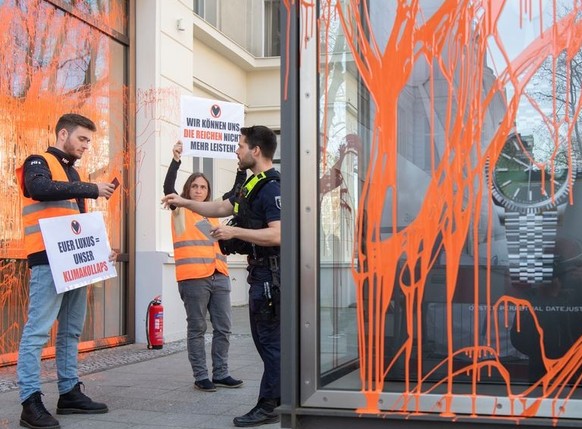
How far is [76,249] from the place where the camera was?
16.6ft

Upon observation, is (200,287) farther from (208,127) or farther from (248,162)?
(248,162)

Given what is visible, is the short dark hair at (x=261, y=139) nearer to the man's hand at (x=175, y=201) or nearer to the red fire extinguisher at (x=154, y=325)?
the man's hand at (x=175, y=201)

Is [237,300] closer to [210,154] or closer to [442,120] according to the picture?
[210,154]

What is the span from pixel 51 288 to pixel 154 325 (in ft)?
12.0

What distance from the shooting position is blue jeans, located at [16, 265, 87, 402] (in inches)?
189

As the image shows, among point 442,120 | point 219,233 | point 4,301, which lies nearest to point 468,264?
point 442,120

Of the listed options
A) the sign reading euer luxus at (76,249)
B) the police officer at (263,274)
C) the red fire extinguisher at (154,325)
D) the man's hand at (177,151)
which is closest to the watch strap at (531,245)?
the police officer at (263,274)

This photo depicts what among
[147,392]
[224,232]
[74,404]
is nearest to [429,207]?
[224,232]

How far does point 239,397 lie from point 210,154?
222 cm

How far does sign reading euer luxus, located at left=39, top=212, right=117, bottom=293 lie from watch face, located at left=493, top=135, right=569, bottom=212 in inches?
119

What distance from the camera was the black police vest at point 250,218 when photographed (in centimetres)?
483

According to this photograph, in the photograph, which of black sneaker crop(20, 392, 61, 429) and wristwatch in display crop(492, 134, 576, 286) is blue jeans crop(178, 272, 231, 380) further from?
wristwatch in display crop(492, 134, 576, 286)

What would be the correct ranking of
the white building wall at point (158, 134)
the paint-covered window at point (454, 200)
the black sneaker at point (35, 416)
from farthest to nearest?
the white building wall at point (158, 134)
the black sneaker at point (35, 416)
the paint-covered window at point (454, 200)

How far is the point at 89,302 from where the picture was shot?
8195 mm
